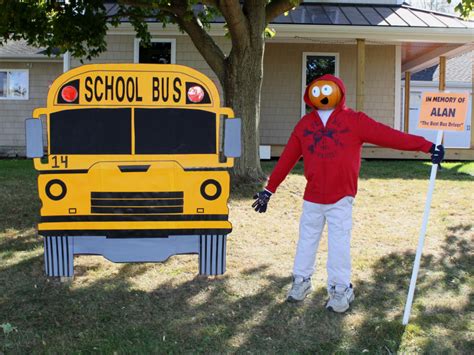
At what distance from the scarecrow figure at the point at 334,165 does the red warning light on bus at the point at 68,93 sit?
5.43 ft

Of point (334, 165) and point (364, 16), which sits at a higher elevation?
point (364, 16)

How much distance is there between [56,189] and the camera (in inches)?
157

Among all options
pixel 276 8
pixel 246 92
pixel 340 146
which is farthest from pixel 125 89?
pixel 276 8

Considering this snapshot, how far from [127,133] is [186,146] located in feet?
1.55

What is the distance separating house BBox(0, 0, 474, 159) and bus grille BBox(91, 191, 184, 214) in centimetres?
860

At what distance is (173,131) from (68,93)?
852 millimetres

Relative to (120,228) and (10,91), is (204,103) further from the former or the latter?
(10,91)

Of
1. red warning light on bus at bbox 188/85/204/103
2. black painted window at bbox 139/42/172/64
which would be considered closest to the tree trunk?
red warning light on bus at bbox 188/85/204/103

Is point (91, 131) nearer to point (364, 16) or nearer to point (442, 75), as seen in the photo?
point (364, 16)

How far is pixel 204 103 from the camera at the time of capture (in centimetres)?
411

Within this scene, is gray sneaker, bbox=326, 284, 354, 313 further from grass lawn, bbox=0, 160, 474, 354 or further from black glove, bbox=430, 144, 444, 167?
black glove, bbox=430, 144, 444, 167

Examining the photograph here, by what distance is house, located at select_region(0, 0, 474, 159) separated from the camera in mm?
12203

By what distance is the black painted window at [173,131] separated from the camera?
13.4 ft

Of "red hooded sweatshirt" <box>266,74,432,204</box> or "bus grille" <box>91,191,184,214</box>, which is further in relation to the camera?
"bus grille" <box>91,191,184,214</box>
